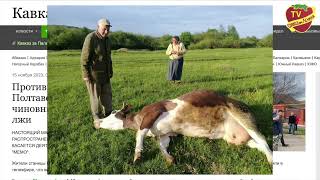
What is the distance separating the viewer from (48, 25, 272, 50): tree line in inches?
260

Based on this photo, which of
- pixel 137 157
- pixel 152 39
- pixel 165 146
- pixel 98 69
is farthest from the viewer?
pixel 152 39

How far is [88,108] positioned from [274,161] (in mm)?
2201

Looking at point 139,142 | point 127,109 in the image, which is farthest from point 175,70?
point 139,142

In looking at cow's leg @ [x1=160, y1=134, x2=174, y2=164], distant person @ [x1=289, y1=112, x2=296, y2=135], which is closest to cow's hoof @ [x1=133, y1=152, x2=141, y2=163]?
cow's leg @ [x1=160, y1=134, x2=174, y2=164]

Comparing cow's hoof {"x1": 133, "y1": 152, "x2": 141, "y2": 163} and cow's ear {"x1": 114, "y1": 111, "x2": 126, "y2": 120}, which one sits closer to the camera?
cow's hoof {"x1": 133, "y1": 152, "x2": 141, "y2": 163}

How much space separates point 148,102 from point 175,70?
0.49 m

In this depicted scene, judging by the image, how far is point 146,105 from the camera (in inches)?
263

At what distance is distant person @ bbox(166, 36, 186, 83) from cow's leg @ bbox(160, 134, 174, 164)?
0.73 m

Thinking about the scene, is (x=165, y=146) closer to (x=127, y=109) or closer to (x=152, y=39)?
(x=127, y=109)

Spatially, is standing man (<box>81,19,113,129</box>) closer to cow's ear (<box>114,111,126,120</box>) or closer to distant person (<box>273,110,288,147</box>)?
cow's ear (<box>114,111,126,120</box>)

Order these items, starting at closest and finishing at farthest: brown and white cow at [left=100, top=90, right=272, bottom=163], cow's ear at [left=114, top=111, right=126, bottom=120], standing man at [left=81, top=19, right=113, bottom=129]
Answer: brown and white cow at [left=100, top=90, right=272, bottom=163]
standing man at [left=81, top=19, right=113, bottom=129]
cow's ear at [left=114, top=111, right=126, bottom=120]

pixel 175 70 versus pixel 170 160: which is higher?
pixel 175 70

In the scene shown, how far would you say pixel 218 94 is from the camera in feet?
21.3

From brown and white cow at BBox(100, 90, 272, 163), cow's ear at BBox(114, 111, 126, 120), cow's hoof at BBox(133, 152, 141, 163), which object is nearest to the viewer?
cow's hoof at BBox(133, 152, 141, 163)
